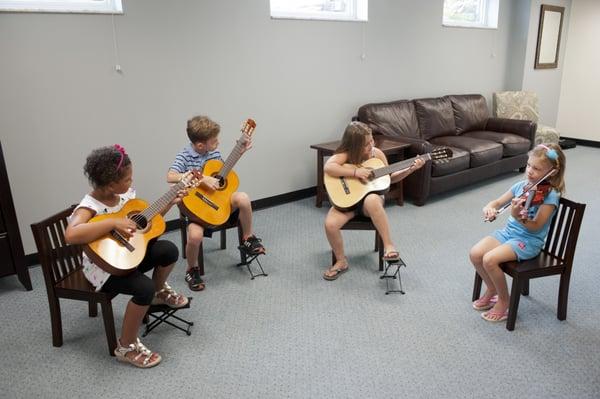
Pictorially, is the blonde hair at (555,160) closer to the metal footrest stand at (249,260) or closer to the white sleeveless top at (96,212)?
the metal footrest stand at (249,260)

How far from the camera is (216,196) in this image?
8.23 feet

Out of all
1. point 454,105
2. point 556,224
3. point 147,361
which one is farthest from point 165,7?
point 454,105

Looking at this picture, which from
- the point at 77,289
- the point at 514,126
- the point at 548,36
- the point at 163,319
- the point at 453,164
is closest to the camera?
the point at 77,289

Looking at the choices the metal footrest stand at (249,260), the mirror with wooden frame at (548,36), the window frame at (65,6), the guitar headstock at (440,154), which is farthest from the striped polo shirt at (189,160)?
the mirror with wooden frame at (548,36)

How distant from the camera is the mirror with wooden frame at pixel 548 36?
5.66m

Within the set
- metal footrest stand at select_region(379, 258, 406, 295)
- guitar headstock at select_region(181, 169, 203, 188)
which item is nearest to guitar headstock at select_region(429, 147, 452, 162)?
metal footrest stand at select_region(379, 258, 406, 295)

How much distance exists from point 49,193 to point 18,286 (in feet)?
2.02

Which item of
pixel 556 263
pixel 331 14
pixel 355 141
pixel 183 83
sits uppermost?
pixel 331 14

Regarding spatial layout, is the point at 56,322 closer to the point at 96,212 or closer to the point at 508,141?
the point at 96,212

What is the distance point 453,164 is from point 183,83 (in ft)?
7.99

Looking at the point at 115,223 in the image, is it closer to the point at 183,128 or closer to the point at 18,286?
the point at 18,286

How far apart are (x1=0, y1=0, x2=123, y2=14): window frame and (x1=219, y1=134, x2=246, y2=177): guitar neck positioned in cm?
127

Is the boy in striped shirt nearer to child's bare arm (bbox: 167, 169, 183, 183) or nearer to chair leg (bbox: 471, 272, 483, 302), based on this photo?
child's bare arm (bbox: 167, 169, 183, 183)

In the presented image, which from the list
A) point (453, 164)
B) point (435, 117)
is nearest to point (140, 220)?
point (453, 164)
